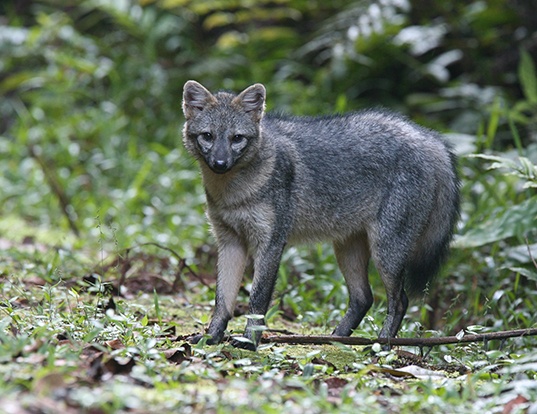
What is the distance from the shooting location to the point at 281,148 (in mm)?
5906

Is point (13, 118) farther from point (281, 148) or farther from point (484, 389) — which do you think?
point (484, 389)

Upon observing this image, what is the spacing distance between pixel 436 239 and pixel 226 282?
1.67 metres

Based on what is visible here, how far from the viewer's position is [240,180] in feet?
18.6

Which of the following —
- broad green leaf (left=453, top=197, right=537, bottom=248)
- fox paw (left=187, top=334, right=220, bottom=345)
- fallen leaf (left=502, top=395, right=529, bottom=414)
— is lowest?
fox paw (left=187, top=334, right=220, bottom=345)

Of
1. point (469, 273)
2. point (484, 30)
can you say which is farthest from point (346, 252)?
point (484, 30)

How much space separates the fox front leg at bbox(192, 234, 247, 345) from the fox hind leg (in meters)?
0.84

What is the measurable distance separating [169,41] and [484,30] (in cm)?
499

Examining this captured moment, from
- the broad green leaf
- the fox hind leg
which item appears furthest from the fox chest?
the broad green leaf

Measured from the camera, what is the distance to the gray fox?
5621 mm

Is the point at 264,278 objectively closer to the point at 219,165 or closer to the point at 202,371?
the point at 219,165

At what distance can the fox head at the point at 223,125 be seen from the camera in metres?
5.55

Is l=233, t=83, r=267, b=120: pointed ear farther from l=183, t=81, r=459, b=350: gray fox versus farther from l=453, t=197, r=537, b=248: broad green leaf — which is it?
l=453, t=197, r=537, b=248: broad green leaf

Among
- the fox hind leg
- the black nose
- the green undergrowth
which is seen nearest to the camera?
the green undergrowth

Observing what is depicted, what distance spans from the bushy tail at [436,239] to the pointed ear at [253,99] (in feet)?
4.87
